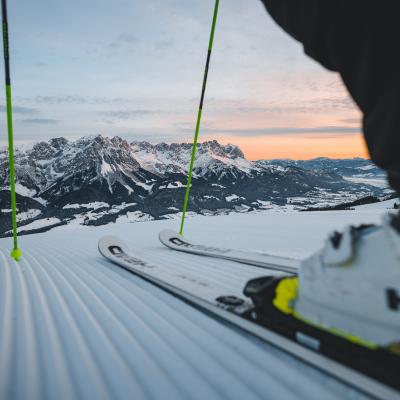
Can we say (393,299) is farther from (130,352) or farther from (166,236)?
(166,236)

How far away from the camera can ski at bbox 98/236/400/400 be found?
133 cm

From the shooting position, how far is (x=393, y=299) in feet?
3.98

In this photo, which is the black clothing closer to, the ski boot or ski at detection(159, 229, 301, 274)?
the ski boot

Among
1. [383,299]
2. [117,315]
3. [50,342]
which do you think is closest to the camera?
[383,299]

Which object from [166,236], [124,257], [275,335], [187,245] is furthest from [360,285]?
[166,236]

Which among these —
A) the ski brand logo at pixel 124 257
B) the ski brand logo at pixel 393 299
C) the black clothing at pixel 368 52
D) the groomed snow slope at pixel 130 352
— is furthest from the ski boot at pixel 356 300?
the ski brand logo at pixel 124 257

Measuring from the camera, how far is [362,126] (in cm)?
131

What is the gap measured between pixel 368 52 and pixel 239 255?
3.72m

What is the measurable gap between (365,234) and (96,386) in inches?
55.9

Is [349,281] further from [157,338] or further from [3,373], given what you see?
[3,373]

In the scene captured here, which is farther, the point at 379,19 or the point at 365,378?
the point at 365,378

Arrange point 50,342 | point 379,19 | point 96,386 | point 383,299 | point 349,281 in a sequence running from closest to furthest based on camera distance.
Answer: point 379,19 < point 383,299 < point 349,281 < point 96,386 < point 50,342

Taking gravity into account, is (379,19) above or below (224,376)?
above

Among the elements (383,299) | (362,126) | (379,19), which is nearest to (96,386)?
(383,299)
